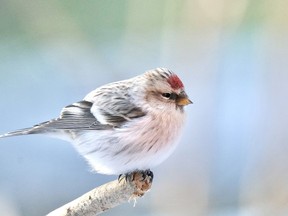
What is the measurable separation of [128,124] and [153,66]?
81 centimetres

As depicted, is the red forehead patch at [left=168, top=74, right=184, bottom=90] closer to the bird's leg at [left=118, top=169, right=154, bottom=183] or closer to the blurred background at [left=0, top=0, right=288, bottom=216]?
the bird's leg at [left=118, top=169, right=154, bottom=183]

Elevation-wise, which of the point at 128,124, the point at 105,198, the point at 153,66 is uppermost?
the point at 153,66

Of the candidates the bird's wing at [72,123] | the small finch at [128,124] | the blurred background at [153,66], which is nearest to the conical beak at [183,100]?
the small finch at [128,124]

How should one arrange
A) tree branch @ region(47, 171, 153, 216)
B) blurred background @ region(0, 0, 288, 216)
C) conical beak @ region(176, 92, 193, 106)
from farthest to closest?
blurred background @ region(0, 0, 288, 216) → conical beak @ region(176, 92, 193, 106) → tree branch @ region(47, 171, 153, 216)

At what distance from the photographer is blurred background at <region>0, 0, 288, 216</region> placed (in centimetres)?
183

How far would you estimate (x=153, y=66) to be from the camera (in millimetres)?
1960

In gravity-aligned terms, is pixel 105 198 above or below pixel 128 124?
below

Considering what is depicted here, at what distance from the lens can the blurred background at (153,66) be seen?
6.01ft

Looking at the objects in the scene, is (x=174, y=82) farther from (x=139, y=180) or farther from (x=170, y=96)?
(x=139, y=180)

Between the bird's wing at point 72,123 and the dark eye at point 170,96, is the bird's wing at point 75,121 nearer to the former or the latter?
the bird's wing at point 72,123

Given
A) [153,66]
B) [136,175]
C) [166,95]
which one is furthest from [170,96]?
[153,66]

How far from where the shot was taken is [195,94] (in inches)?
73.9

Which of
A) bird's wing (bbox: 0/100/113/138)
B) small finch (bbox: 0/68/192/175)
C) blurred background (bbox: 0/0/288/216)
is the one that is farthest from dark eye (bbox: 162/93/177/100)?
blurred background (bbox: 0/0/288/216)

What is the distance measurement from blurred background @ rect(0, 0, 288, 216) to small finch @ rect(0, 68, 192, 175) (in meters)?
0.59
